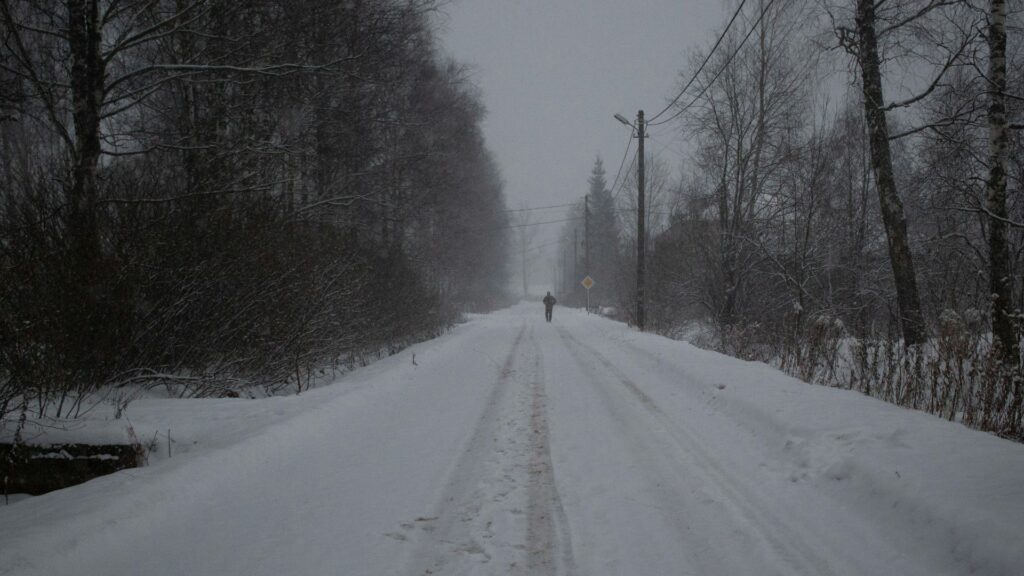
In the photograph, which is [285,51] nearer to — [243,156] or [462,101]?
[243,156]

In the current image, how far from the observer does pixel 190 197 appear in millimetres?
6461

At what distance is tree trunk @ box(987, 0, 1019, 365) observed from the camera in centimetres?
670

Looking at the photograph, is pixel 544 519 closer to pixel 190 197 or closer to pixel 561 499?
pixel 561 499

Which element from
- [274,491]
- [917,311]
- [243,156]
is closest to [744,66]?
[917,311]

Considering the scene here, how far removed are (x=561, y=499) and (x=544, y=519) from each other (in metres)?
0.34

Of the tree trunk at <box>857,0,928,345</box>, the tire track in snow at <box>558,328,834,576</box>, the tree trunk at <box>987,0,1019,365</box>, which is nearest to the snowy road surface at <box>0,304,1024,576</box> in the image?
the tire track in snow at <box>558,328,834,576</box>

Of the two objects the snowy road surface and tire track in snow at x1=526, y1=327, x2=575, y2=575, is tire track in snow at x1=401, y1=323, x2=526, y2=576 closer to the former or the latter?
the snowy road surface

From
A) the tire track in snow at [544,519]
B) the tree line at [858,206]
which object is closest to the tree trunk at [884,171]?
the tree line at [858,206]

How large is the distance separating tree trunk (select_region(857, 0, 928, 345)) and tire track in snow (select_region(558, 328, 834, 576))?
5.58 m

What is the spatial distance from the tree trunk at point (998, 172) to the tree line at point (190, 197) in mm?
10161

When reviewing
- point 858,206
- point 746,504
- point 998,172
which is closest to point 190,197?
point 746,504

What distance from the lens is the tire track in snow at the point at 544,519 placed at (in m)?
2.60

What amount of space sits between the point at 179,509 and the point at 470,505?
6.84 feet

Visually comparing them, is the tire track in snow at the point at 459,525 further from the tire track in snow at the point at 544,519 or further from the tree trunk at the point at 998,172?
the tree trunk at the point at 998,172
